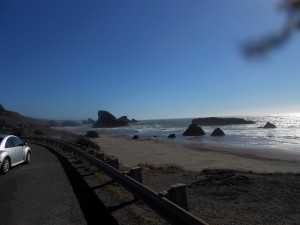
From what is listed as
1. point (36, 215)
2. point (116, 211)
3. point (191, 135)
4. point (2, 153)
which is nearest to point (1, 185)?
point (2, 153)

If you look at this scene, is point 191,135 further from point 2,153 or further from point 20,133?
point 2,153

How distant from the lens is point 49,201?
7645 millimetres

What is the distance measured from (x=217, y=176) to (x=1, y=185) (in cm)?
589

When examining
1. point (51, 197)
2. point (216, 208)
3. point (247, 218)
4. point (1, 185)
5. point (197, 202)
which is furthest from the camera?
point (1, 185)

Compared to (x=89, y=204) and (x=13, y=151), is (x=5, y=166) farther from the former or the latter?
(x=89, y=204)

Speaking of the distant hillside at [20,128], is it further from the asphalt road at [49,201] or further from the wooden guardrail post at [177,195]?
the wooden guardrail post at [177,195]

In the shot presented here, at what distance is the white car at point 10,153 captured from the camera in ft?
41.4

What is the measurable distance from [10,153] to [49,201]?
6.51 metres

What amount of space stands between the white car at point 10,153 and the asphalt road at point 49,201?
945 millimetres

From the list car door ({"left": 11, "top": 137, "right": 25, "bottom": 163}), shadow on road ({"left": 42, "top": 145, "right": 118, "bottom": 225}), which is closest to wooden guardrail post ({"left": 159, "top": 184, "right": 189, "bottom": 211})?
shadow on road ({"left": 42, "top": 145, "right": 118, "bottom": 225})

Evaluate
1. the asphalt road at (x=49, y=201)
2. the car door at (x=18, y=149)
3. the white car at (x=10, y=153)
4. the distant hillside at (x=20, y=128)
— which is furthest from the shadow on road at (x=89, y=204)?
the distant hillside at (x=20, y=128)

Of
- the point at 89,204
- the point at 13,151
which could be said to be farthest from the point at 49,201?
the point at 13,151

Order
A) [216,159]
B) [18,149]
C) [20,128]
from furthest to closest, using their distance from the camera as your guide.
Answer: [20,128], [216,159], [18,149]

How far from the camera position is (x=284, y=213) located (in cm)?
648
